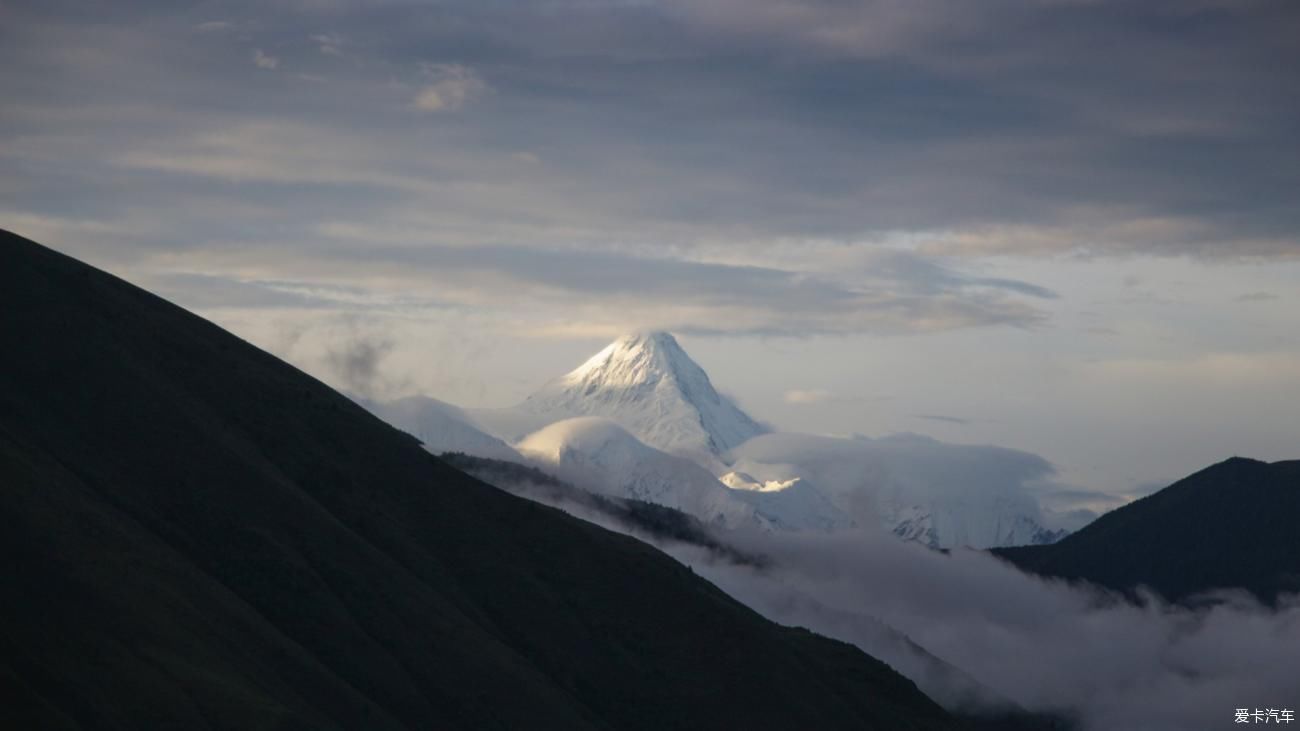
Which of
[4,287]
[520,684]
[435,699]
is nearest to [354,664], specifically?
[435,699]

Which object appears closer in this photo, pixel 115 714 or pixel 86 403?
pixel 115 714

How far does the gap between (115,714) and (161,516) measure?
49.3 m

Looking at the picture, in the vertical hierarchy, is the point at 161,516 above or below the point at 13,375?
below

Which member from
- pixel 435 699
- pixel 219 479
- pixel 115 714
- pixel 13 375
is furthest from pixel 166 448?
pixel 115 714

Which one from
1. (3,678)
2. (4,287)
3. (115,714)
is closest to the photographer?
(3,678)

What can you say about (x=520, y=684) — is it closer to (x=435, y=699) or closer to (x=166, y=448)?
(x=435, y=699)

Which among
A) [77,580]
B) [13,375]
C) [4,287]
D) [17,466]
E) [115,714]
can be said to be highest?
[4,287]

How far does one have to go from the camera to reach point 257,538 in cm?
17750

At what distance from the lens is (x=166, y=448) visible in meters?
183

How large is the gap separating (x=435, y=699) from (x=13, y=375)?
58900mm

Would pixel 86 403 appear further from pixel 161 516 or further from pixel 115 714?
pixel 115 714

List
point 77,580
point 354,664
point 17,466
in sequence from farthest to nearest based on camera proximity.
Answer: point 354,664, point 17,466, point 77,580

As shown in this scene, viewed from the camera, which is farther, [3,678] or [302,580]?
[302,580]

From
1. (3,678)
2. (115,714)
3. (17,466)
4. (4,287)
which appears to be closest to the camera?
(3,678)
